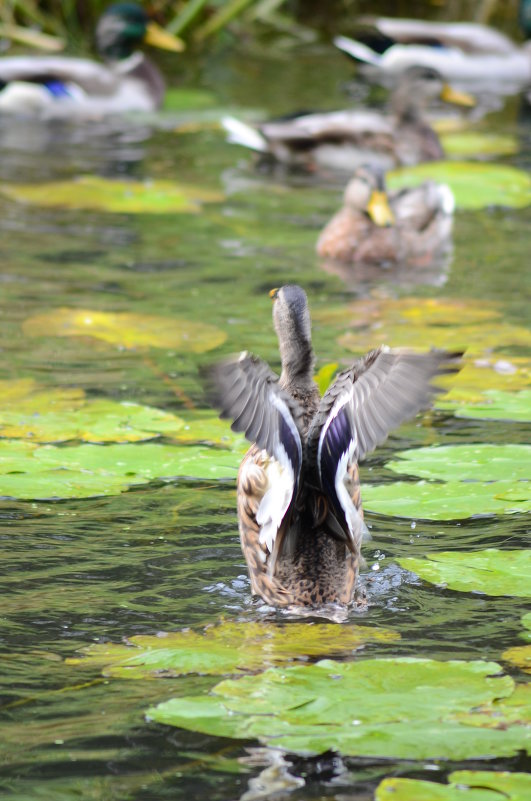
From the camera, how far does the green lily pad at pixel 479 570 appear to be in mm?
4465

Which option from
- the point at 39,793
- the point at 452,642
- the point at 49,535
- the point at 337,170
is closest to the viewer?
the point at 39,793

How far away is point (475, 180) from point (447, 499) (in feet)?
22.0

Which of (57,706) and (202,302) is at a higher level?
(57,706)

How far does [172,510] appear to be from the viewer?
5.27m

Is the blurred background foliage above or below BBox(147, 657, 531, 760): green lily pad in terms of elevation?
below

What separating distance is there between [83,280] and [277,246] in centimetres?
166

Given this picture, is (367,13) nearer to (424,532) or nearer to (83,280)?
(83,280)

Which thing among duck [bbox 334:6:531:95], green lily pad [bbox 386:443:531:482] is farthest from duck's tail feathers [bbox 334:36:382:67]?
green lily pad [bbox 386:443:531:482]

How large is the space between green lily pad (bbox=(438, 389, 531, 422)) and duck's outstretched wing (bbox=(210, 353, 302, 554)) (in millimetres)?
1989

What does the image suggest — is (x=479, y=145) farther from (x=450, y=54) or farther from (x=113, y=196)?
(x=450, y=54)

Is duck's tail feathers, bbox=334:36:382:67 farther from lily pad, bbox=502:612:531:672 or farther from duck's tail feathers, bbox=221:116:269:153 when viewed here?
lily pad, bbox=502:612:531:672

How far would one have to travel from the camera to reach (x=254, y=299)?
8477 mm

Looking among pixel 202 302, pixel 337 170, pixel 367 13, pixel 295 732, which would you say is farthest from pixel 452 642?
pixel 367 13

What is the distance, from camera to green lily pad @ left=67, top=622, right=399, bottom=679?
3.87 m
